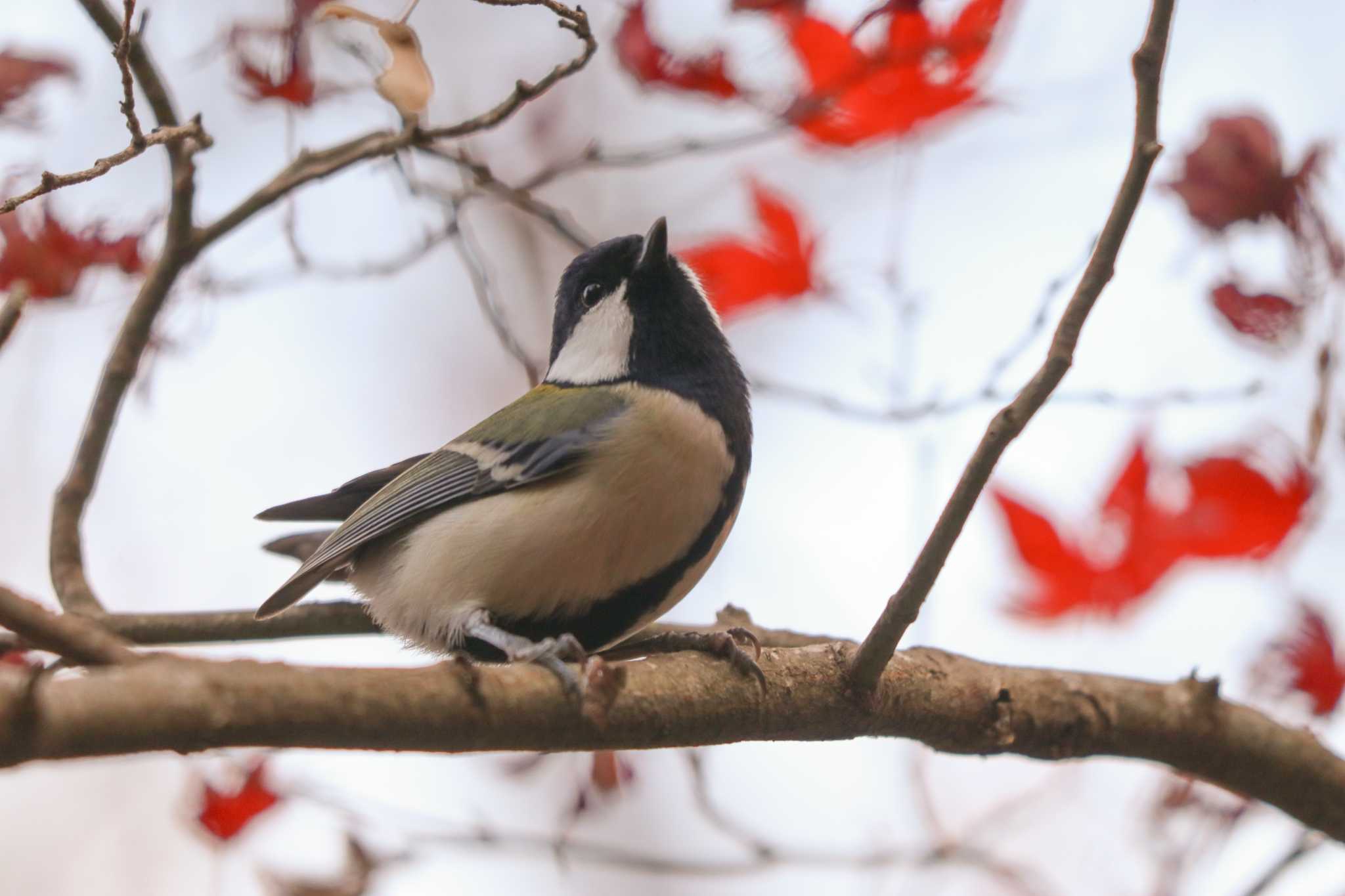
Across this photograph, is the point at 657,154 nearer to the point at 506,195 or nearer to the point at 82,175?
the point at 506,195

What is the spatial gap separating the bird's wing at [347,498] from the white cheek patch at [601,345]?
15.2 inches

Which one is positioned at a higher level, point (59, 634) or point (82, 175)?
point (82, 175)

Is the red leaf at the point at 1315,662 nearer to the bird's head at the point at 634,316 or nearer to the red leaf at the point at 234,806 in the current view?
the bird's head at the point at 634,316

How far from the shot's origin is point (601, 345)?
2.87 metres

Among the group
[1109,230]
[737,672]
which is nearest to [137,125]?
[737,672]

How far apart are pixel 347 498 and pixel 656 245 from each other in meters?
0.89

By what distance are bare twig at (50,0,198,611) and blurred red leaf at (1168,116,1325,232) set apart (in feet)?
6.06

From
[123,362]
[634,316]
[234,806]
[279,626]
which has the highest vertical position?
[634,316]

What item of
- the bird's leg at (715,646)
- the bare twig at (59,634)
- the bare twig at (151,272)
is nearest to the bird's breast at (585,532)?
the bird's leg at (715,646)

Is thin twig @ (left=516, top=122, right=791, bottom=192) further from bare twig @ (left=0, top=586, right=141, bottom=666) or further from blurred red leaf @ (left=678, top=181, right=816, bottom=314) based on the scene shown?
bare twig @ (left=0, top=586, right=141, bottom=666)

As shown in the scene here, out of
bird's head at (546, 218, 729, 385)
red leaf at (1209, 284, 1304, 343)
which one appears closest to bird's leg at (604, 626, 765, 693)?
bird's head at (546, 218, 729, 385)

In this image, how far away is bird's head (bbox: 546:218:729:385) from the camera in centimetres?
273

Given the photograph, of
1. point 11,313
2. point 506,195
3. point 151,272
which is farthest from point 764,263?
point 11,313

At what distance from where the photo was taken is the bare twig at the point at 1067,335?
5.74 feet
